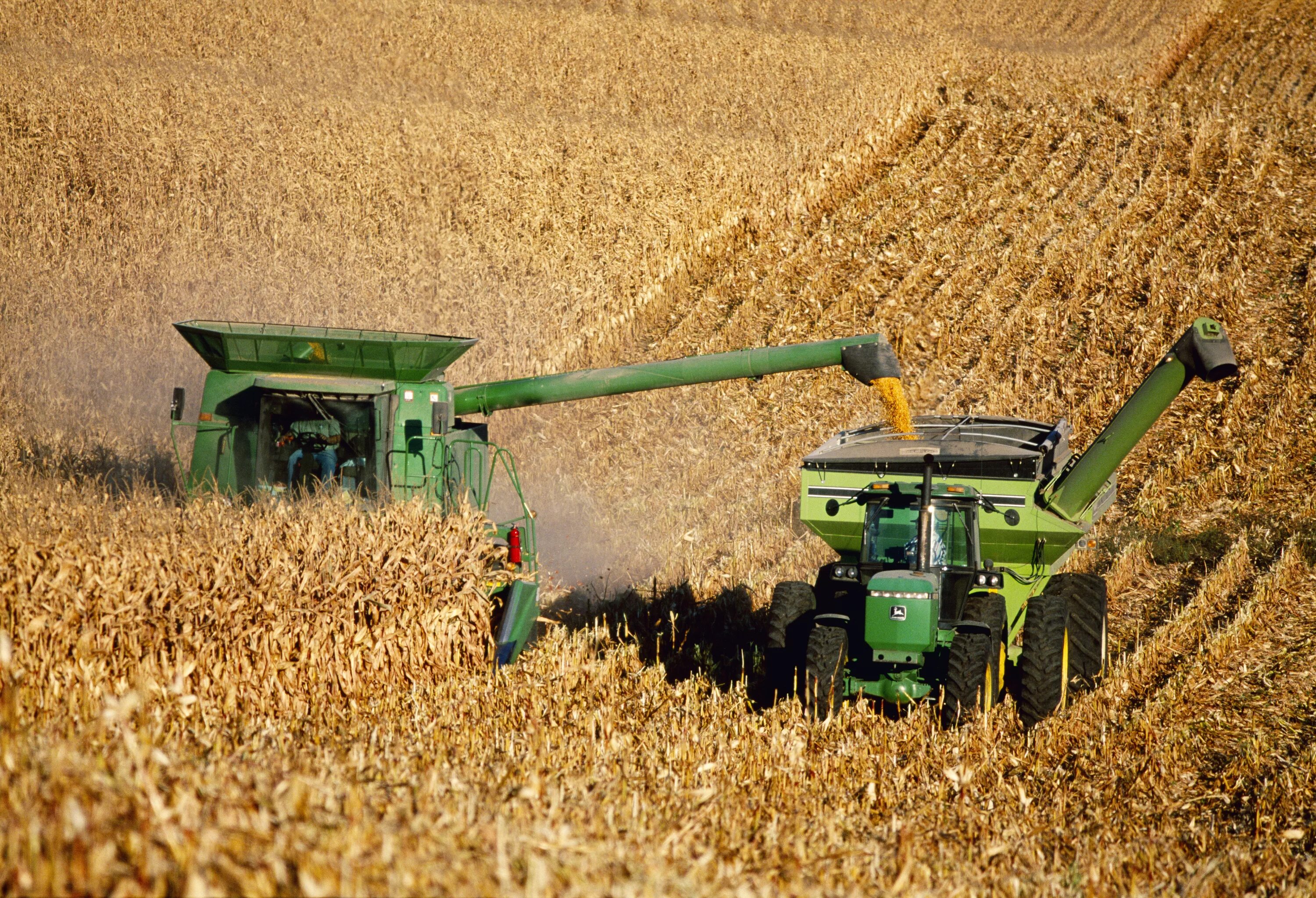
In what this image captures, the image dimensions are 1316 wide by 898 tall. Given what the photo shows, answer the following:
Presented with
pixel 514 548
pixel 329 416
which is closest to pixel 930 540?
pixel 514 548

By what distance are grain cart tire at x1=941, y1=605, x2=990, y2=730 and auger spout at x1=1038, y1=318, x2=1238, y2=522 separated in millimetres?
1830

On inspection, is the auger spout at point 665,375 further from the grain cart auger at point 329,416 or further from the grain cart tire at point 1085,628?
the grain cart tire at point 1085,628

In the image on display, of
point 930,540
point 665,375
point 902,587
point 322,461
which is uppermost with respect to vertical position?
point 665,375

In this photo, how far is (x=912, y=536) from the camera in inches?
305

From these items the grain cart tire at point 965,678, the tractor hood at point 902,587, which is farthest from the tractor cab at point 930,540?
the grain cart tire at point 965,678

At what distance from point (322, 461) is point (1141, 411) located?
5604 millimetres

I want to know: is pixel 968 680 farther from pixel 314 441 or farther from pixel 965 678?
pixel 314 441

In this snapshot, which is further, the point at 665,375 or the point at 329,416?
the point at 665,375

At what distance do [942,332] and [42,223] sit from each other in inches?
484

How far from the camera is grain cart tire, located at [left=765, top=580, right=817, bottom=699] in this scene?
24.6ft

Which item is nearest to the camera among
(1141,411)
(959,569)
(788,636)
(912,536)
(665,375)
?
(959,569)

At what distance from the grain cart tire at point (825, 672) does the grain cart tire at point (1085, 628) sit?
1831 millimetres

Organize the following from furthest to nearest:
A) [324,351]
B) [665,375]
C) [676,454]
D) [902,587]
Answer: [676,454], [665,375], [324,351], [902,587]

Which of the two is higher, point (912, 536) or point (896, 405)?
point (896, 405)
